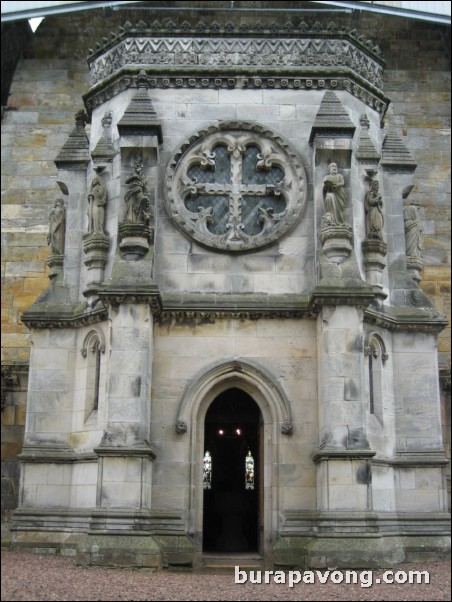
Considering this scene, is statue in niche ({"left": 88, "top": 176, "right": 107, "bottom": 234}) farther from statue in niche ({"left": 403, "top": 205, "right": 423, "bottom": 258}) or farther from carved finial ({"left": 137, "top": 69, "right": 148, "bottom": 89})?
statue in niche ({"left": 403, "top": 205, "right": 423, "bottom": 258})

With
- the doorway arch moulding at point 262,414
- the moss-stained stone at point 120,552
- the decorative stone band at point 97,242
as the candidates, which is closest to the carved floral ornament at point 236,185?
the decorative stone band at point 97,242

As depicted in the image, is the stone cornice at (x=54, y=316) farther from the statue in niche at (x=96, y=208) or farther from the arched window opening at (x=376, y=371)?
the arched window opening at (x=376, y=371)

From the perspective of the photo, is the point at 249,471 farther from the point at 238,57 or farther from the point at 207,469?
the point at 238,57

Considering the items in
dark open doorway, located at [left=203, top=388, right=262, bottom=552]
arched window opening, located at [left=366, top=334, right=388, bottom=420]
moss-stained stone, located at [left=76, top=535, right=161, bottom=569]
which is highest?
arched window opening, located at [left=366, top=334, right=388, bottom=420]

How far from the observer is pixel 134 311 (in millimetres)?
15242

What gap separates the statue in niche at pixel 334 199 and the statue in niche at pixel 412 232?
2.78 metres

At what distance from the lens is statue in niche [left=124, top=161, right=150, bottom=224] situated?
1588 centimetres

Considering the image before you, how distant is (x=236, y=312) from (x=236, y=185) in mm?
2760

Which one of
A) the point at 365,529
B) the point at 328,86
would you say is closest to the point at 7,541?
the point at 365,529

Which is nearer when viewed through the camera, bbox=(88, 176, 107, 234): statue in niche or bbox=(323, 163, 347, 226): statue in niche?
bbox=(323, 163, 347, 226): statue in niche

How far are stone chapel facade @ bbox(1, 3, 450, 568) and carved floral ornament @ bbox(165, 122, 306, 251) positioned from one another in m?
0.04

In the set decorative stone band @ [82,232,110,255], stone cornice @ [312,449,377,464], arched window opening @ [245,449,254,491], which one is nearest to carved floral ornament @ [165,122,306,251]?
decorative stone band @ [82,232,110,255]

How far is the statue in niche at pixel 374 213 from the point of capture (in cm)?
1692

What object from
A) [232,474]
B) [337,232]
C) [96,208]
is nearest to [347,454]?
[337,232]
